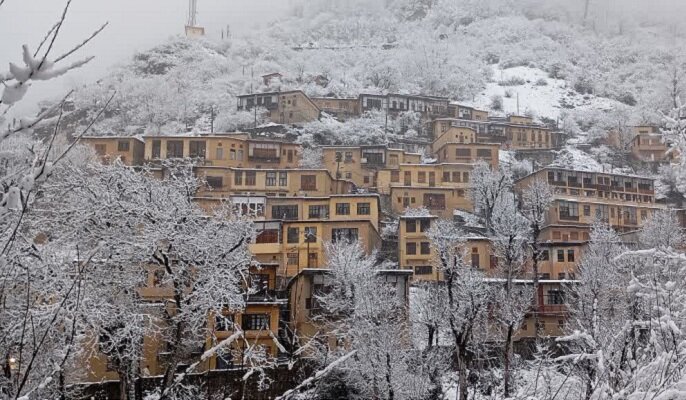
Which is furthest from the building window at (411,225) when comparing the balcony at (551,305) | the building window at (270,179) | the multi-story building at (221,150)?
the multi-story building at (221,150)

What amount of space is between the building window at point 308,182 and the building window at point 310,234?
448 inches

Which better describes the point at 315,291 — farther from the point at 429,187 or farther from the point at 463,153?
the point at 463,153

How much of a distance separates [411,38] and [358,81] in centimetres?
3786

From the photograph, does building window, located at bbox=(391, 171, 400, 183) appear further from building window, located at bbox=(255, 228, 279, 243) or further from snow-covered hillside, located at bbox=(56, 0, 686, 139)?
snow-covered hillside, located at bbox=(56, 0, 686, 139)

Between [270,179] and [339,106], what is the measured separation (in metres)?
36.3

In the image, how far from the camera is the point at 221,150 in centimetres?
5916

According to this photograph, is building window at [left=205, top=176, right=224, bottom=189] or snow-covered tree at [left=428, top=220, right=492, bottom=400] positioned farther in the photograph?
building window at [left=205, top=176, right=224, bottom=189]

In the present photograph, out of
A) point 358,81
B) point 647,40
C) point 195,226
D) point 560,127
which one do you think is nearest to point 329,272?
point 195,226

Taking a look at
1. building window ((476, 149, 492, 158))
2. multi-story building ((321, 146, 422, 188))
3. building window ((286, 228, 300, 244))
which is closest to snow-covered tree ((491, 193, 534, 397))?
building window ((476, 149, 492, 158))

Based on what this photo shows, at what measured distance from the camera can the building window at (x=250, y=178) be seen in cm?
5328

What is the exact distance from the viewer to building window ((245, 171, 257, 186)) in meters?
Answer: 53.3

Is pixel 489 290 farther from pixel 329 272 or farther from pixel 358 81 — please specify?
pixel 358 81

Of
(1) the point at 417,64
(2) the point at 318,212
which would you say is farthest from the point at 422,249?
(1) the point at 417,64

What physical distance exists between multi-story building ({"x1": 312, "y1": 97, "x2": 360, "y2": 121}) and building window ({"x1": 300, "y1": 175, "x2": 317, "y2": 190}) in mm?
32929
